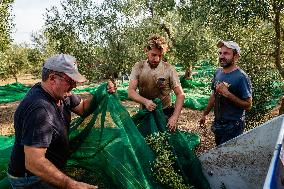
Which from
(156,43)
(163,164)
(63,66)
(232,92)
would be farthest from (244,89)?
(63,66)

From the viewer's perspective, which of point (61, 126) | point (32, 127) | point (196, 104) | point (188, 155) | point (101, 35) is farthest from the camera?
point (101, 35)

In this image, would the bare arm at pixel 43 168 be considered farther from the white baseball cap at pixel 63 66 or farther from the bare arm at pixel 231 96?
the bare arm at pixel 231 96

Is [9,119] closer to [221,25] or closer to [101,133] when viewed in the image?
[221,25]

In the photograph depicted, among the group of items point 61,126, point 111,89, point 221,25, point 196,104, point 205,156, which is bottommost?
point 196,104

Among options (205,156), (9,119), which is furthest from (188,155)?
(9,119)

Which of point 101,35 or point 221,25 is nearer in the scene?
point 221,25

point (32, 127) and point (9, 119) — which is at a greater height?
point (32, 127)

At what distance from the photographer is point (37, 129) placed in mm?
2930

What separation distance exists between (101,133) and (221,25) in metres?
7.27

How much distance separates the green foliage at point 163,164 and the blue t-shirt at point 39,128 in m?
1.09

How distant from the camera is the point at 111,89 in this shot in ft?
13.4

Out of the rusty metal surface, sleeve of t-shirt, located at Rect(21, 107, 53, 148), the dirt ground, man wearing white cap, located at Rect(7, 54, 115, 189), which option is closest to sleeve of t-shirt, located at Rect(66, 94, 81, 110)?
man wearing white cap, located at Rect(7, 54, 115, 189)

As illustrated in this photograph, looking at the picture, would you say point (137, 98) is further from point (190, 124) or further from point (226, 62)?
point (190, 124)

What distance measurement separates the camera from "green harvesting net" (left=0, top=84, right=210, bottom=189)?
3.69 meters
